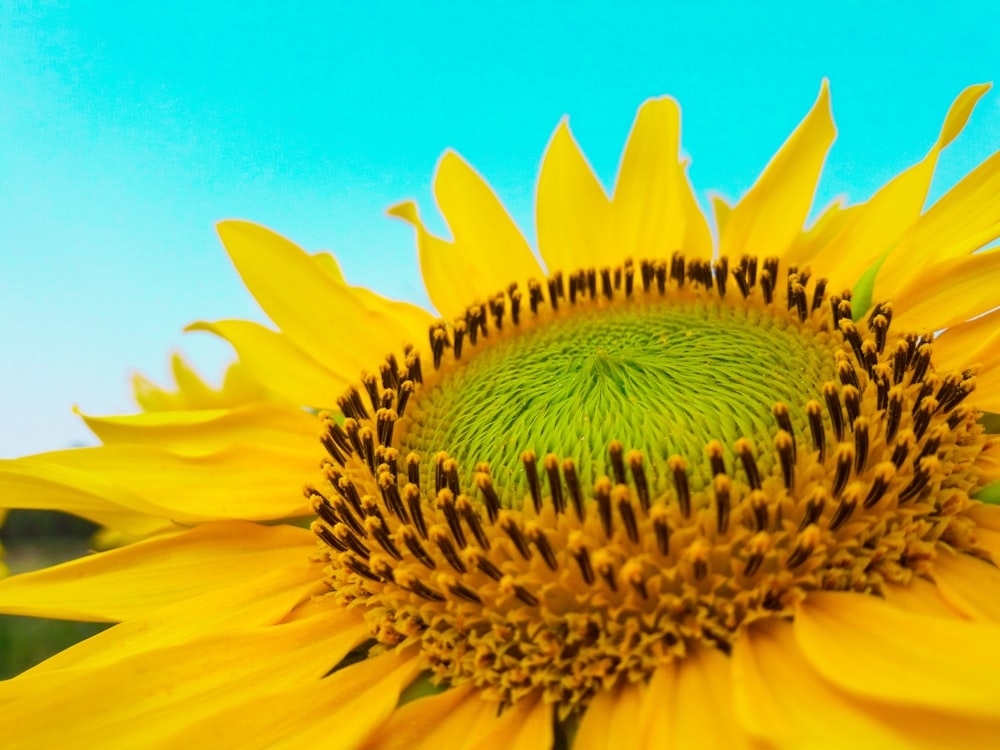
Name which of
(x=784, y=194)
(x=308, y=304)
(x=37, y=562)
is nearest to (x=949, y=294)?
(x=784, y=194)

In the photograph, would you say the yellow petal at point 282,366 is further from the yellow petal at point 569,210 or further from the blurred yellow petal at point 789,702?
the blurred yellow petal at point 789,702

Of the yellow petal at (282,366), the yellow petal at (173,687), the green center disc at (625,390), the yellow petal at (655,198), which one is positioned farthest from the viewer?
the yellow petal at (655,198)

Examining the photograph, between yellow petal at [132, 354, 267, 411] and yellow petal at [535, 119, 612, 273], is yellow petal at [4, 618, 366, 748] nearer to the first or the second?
yellow petal at [535, 119, 612, 273]

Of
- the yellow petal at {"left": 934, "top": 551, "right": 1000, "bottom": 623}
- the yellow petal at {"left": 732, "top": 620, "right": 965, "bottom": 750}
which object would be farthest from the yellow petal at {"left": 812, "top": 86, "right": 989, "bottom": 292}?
the yellow petal at {"left": 732, "top": 620, "right": 965, "bottom": 750}

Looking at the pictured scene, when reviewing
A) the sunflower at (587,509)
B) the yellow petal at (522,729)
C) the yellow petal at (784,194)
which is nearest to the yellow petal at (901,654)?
the sunflower at (587,509)

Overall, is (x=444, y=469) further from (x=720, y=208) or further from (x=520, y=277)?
(x=720, y=208)

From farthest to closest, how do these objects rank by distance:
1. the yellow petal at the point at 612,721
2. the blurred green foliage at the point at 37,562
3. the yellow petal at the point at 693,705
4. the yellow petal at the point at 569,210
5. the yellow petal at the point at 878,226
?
the blurred green foliage at the point at 37,562 → the yellow petal at the point at 569,210 → the yellow petal at the point at 878,226 → the yellow petal at the point at 612,721 → the yellow petal at the point at 693,705
